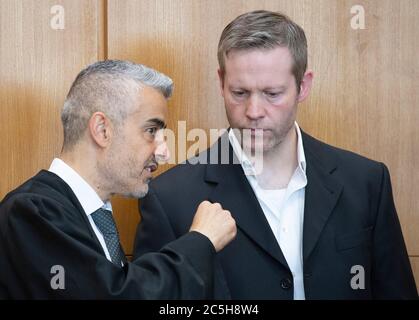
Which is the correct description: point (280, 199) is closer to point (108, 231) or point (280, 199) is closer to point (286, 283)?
point (286, 283)

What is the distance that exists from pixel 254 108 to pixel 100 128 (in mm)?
358

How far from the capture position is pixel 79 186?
1.63 meters

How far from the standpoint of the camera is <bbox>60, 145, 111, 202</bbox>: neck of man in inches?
64.7

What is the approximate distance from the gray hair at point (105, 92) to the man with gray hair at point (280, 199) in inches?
8.4

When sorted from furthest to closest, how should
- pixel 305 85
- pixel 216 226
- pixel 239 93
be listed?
pixel 305 85 < pixel 239 93 < pixel 216 226

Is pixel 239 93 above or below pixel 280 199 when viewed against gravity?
above

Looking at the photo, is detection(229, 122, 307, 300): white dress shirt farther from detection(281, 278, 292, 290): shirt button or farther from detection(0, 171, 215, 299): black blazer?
detection(0, 171, 215, 299): black blazer

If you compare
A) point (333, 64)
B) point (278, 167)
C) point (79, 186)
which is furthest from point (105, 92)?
point (333, 64)

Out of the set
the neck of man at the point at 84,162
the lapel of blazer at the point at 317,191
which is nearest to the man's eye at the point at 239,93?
the lapel of blazer at the point at 317,191

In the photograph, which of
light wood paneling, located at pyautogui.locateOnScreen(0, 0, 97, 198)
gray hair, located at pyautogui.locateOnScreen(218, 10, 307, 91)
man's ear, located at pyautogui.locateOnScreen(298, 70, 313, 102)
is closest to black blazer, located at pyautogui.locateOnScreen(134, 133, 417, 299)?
man's ear, located at pyautogui.locateOnScreen(298, 70, 313, 102)

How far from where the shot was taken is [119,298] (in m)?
1.42
